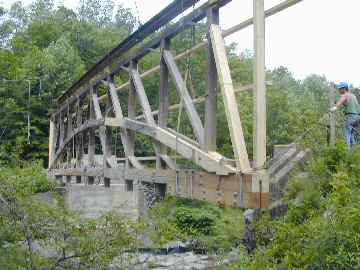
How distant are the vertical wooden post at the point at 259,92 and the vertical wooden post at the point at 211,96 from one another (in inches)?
44.9

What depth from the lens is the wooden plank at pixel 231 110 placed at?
6.81 meters

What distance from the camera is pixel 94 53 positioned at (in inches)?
1518

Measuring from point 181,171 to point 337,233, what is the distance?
388 centimetres

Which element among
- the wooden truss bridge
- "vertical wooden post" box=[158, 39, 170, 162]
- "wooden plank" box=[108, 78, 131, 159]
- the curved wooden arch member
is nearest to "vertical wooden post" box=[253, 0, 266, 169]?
the wooden truss bridge

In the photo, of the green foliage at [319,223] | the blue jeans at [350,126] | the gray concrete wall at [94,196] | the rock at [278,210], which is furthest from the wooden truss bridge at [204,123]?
the gray concrete wall at [94,196]

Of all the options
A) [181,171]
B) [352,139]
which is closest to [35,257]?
[181,171]

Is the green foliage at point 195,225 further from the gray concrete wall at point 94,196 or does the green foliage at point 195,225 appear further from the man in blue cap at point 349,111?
the man in blue cap at point 349,111

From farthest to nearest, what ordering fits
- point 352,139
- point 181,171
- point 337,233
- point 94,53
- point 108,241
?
point 94,53 → point 181,171 → point 352,139 → point 108,241 → point 337,233

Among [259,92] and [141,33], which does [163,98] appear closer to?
[141,33]

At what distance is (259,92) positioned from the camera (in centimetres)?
654

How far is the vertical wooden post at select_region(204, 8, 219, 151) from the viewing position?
302 inches

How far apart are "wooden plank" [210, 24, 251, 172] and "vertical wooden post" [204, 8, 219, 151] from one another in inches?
15.5

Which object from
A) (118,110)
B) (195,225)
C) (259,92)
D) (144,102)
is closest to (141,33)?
(144,102)

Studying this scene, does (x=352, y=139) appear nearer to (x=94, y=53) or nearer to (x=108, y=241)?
(x=108, y=241)
